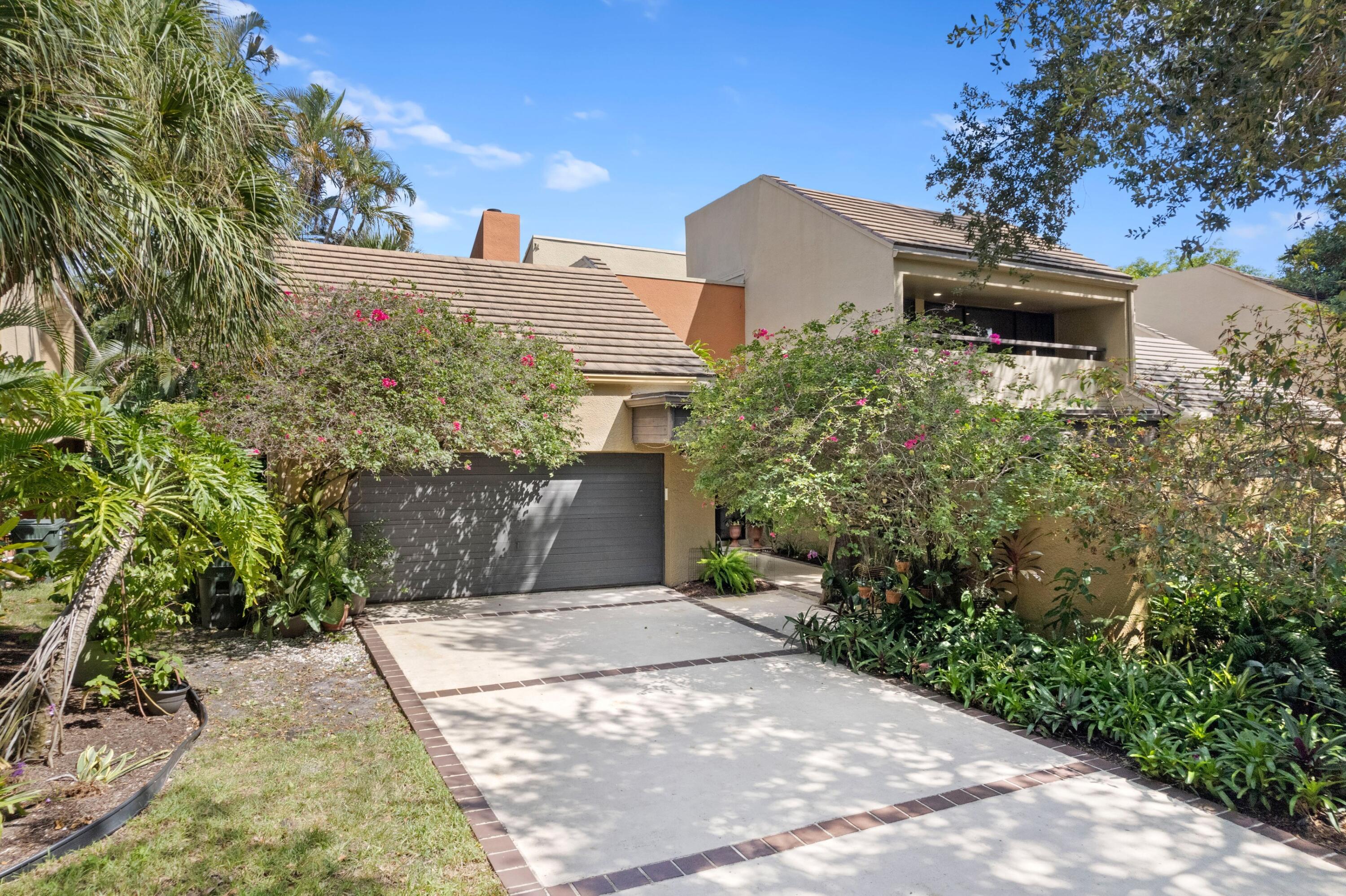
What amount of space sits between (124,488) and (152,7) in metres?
4.71

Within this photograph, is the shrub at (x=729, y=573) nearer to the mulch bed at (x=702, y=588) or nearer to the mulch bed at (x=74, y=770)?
the mulch bed at (x=702, y=588)

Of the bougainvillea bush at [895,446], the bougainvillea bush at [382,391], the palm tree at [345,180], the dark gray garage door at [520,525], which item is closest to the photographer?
the bougainvillea bush at [895,446]

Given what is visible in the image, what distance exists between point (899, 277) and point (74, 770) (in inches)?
506

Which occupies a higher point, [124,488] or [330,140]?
[330,140]

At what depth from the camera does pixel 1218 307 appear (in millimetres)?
22000

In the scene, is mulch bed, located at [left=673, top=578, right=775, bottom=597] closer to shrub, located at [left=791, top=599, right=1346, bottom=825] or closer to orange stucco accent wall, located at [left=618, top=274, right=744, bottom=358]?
shrub, located at [left=791, top=599, right=1346, bottom=825]

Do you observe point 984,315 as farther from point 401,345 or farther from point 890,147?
point 401,345

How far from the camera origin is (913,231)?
51.2 ft

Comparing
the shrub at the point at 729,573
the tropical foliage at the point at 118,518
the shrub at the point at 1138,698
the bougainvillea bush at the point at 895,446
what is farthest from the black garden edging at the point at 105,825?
the shrub at the point at 729,573

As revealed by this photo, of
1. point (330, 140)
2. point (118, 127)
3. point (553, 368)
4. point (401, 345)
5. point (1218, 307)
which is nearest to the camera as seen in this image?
point (118, 127)

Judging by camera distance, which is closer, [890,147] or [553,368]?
[553,368]

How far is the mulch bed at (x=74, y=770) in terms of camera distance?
4.35m

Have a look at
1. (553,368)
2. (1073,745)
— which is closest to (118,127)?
(553,368)

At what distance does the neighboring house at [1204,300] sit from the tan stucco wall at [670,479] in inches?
576
